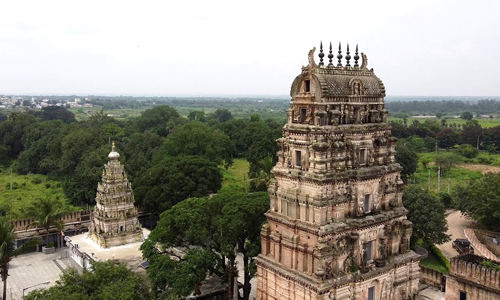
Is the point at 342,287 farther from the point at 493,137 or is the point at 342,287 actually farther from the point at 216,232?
the point at 493,137

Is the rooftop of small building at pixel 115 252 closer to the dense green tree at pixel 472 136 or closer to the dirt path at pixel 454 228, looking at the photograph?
the dirt path at pixel 454 228

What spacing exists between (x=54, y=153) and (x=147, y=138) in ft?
47.8

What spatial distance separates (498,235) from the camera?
37.9 m

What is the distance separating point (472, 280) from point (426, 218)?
1081 centimetres

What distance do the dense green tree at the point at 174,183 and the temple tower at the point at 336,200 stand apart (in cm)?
2218

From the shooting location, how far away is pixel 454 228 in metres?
42.3

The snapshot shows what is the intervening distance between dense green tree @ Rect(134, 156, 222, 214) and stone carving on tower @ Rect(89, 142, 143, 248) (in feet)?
17.0

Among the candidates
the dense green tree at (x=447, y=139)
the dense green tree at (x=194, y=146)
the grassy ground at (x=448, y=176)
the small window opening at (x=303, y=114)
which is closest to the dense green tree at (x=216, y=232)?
the small window opening at (x=303, y=114)

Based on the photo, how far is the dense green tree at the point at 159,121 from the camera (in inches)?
4090

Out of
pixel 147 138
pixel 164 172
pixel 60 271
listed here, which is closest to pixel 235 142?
pixel 147 138

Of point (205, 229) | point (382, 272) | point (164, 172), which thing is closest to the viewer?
point (382, 272)

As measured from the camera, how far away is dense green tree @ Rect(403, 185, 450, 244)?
3500 centimetres

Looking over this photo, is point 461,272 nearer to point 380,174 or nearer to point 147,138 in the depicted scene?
point 380,174

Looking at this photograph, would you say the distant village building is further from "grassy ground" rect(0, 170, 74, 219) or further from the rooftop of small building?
"grassy ground" rect(0, 170, 74, 219)
